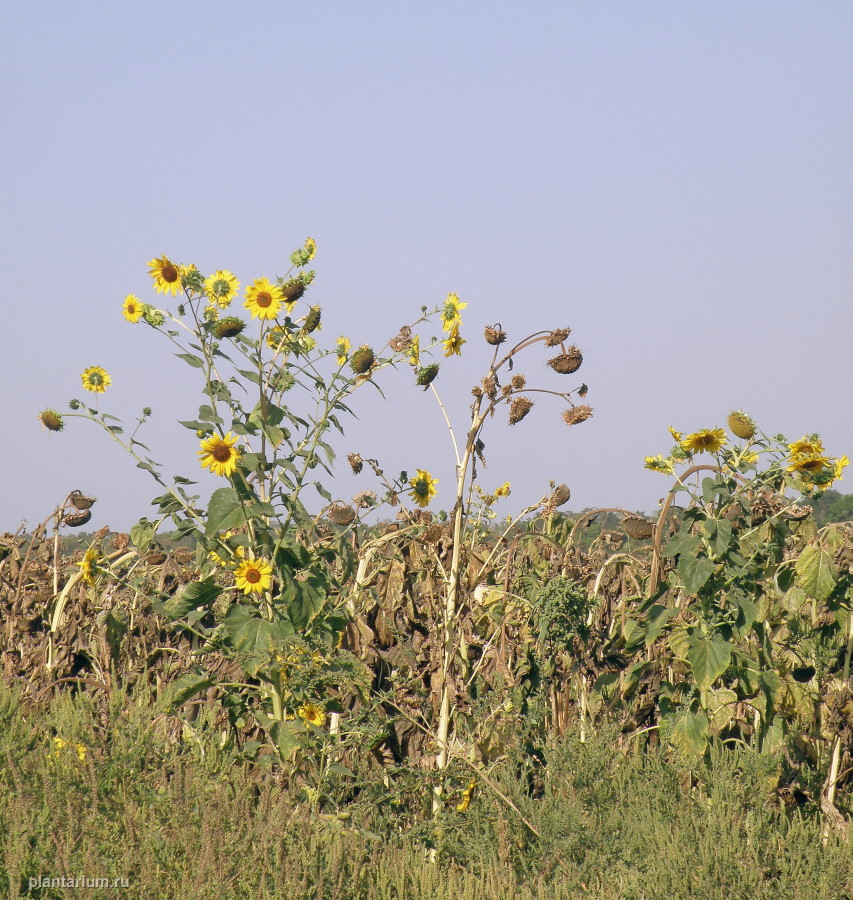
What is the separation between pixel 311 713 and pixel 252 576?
2.33 ft

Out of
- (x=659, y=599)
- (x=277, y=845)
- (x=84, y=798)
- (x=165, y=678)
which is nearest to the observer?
(x=277, y=845)

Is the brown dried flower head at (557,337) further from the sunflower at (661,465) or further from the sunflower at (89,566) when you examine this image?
the sunflower at (89,566)

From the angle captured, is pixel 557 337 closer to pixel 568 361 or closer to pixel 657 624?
pixel 568 361

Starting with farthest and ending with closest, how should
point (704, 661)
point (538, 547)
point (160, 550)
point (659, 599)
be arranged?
point (160, 550)
point (538, 547)
point (659, 599)
point (704, 661)

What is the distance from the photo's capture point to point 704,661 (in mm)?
3947

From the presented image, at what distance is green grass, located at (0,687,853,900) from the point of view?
10.9 feet

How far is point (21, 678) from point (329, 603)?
296cm

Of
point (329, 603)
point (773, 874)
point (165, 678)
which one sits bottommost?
point (773, 874)

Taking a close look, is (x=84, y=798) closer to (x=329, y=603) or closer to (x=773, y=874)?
(x=329, y=603)

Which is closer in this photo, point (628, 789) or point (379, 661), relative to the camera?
point (628, 789)

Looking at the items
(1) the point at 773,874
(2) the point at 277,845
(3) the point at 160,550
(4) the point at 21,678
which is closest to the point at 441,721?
(2) the point at 277,845


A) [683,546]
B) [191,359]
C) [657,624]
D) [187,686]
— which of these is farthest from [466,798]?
[191,359]

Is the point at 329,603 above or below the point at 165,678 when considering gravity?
above

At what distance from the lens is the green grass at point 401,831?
3312mm
